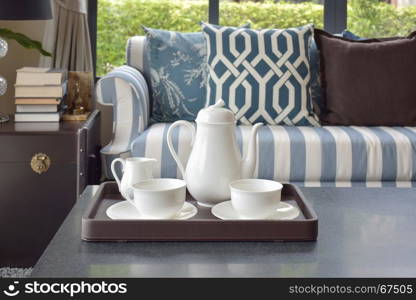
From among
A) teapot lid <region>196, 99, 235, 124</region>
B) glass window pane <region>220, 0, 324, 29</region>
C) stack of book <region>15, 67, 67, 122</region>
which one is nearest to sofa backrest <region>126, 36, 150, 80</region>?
stack of book <region>15, 67, 67, 122</region>

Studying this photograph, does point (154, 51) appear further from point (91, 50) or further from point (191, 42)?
point (91, 50)

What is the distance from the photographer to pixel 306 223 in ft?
4.27

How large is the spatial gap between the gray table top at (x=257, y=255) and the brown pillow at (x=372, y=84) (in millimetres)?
→ 1574

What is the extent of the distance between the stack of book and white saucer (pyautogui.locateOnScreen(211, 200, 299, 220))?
151 centimetres

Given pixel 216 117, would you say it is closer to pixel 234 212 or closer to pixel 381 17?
pixel 234 212

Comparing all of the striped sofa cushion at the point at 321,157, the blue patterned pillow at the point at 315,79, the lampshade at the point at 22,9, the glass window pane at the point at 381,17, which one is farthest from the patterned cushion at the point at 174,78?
the glass window pane at the point at 381,17

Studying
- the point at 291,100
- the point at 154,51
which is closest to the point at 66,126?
the point at 154,51

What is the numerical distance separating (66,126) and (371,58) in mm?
1459

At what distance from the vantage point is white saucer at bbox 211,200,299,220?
1390 millimetres

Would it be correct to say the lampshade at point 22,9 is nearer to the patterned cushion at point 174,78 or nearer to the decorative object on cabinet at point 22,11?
the decorative object on cabinet at point 22,11

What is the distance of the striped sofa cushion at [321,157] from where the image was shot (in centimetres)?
260

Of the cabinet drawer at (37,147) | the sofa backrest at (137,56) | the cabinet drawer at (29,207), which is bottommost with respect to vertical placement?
the cabinet drawer at (29,207)

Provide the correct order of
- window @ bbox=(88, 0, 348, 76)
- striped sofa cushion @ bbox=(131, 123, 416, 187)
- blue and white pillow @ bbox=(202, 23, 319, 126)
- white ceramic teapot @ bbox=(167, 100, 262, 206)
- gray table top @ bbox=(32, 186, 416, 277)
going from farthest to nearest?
window @ bbox=(88, 0, 348, 76) < blue and white pillow @ bbox=(202, 23, 319, 126) < striped sofa cushion @ bbox=(131, 123, 416, 187) < white ceramic teapot @ bbox=(167, 100, 262, 206) < gray table top @ bbox=(32, 186, 416, 277)

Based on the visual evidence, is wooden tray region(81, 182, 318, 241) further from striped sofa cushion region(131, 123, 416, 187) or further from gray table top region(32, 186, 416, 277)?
striped sofa cushion region(131, 123, 416, 187)
